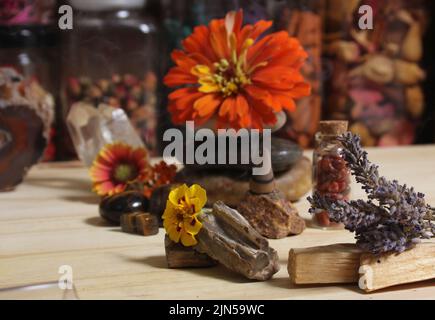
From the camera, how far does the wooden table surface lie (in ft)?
1.94

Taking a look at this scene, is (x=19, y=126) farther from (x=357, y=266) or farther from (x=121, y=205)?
(x=357, y=266)

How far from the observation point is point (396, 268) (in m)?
0.59

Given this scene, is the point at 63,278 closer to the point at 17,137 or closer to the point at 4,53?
the point at 17,137

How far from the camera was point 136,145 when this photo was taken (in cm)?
107

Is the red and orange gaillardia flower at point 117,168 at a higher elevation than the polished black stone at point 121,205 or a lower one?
higher

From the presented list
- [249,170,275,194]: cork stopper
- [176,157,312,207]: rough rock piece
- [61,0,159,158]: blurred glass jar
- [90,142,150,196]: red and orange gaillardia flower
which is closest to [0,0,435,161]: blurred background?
[61,0,159,158]: blurred glass jar

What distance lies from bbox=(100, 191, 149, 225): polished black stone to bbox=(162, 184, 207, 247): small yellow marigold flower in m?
0.18

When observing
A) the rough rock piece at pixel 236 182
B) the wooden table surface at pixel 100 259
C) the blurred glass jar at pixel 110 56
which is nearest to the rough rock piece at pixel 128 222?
the wooden table surface at pixel 100 259

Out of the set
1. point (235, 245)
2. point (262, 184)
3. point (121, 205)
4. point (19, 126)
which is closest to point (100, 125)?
point (19, 126)

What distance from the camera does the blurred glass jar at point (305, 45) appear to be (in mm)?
1289

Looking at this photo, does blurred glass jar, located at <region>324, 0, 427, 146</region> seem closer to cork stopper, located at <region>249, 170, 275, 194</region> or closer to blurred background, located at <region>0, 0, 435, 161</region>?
blurred background, located at <region>0, 0, 435, 161</region>

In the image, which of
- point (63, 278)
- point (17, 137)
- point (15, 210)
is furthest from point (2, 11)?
point (63, 278)

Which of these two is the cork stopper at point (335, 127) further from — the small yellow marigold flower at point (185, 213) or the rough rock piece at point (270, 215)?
the small yellow marigold flower at point (185, 213)

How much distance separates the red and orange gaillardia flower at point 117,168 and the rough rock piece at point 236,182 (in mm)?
63
